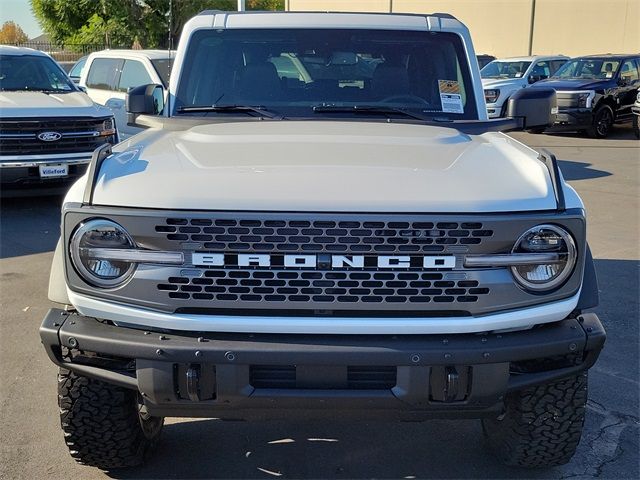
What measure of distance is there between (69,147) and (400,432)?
6.39m

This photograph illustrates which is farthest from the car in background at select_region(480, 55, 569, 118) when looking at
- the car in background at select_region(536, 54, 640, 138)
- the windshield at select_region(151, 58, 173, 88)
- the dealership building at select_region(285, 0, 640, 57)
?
the windshield at select_region(151, 58, 173, 88)

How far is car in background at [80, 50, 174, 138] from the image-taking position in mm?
11709

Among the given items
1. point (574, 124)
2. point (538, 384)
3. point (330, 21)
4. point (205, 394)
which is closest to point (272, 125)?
point (330, 21)

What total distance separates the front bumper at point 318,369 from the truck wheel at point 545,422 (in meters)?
0.37

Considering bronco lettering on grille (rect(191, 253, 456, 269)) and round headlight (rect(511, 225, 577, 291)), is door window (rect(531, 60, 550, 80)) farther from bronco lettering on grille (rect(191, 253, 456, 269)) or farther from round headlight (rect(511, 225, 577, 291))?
bronco lettering on grille (rect(191, 253, 456, 269))

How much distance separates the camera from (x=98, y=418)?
3076mm

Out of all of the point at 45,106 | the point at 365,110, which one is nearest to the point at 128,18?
the point at 45,106

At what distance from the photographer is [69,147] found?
8867 millimetres

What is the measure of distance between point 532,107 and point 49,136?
6.25 m

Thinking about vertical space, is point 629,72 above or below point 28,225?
above

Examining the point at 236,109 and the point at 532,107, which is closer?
the point at 236,109

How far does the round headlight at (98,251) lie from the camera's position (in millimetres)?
2721

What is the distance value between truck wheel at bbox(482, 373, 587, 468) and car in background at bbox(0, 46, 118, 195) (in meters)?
6.85

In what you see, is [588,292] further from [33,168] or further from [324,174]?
[33,168]
